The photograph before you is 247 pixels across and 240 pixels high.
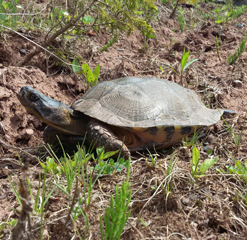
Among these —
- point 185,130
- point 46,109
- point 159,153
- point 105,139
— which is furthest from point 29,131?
point 185,130

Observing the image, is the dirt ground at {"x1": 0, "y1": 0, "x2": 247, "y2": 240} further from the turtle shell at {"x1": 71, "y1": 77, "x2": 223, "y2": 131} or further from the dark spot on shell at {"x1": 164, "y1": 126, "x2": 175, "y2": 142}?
the turtle shell at {"x1": 71, "y1": 77, "x2": 223, "y2": 131}

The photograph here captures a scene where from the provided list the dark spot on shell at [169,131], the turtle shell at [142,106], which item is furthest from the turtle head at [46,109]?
the dark spot on shell at [169,131]

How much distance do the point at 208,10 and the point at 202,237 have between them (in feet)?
25.9

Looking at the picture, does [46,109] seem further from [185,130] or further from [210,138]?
[210,138]

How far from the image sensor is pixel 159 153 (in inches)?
109

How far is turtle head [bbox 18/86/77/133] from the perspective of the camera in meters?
2.53

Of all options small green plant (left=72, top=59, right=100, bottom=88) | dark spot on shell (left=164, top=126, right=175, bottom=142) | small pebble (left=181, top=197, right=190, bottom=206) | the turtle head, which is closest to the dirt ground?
Answer: small pebble (left=181, top=197, right=190, bottom=206)

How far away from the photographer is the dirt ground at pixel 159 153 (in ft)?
5.52

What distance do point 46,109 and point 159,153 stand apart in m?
1.24

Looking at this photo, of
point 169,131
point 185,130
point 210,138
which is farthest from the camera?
point 210,138

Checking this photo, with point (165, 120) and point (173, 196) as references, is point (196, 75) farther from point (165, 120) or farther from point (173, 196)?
point (173, 196)

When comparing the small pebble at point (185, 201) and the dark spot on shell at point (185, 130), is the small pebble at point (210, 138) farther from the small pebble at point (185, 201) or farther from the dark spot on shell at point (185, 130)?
the small pebble at point (185, 201)

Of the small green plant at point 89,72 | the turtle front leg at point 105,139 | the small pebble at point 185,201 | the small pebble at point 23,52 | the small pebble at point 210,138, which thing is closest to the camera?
the small pebble at point 185,201

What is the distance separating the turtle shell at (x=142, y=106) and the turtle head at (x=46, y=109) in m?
0.17
